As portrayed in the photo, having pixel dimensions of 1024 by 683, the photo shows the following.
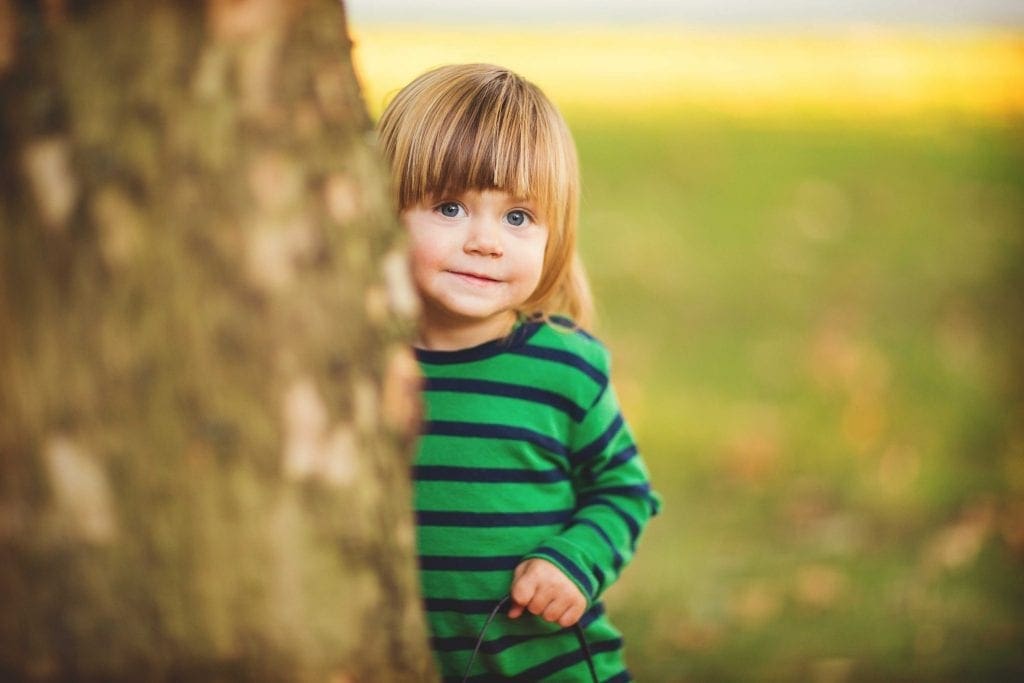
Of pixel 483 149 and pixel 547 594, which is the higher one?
pixel 483 149

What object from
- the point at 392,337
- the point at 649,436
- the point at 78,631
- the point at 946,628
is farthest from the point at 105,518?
the point at 649,436

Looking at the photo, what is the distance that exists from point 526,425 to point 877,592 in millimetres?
1915

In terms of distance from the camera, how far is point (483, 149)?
215 centimetres

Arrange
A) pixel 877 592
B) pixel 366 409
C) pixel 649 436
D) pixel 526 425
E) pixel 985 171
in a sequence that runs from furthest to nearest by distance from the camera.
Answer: pixel 985 171, pixel 649 436, pixel 877 592, pixel 526 425, pixel 366 409

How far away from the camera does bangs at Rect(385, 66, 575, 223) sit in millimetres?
2145

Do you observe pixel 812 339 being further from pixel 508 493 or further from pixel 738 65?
pixel 738 65

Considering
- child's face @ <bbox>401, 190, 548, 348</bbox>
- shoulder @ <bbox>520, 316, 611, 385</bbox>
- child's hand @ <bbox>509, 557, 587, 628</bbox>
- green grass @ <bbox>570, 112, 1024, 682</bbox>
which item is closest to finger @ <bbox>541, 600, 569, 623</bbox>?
child's hand @ <bbox>509, 557, 587, 628</bbox>

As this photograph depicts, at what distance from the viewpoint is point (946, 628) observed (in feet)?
11.1

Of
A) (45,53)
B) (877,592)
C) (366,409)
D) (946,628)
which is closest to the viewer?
(45,53)

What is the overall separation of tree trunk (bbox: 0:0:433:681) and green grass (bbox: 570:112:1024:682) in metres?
2.01

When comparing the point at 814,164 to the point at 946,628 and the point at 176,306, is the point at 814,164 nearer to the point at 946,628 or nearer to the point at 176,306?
the point at 946,628

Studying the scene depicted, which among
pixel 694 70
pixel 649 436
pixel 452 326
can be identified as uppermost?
pixel 694 70

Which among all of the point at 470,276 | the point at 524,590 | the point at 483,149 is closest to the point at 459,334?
the point at 470,276

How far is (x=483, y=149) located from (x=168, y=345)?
0.96 metres
